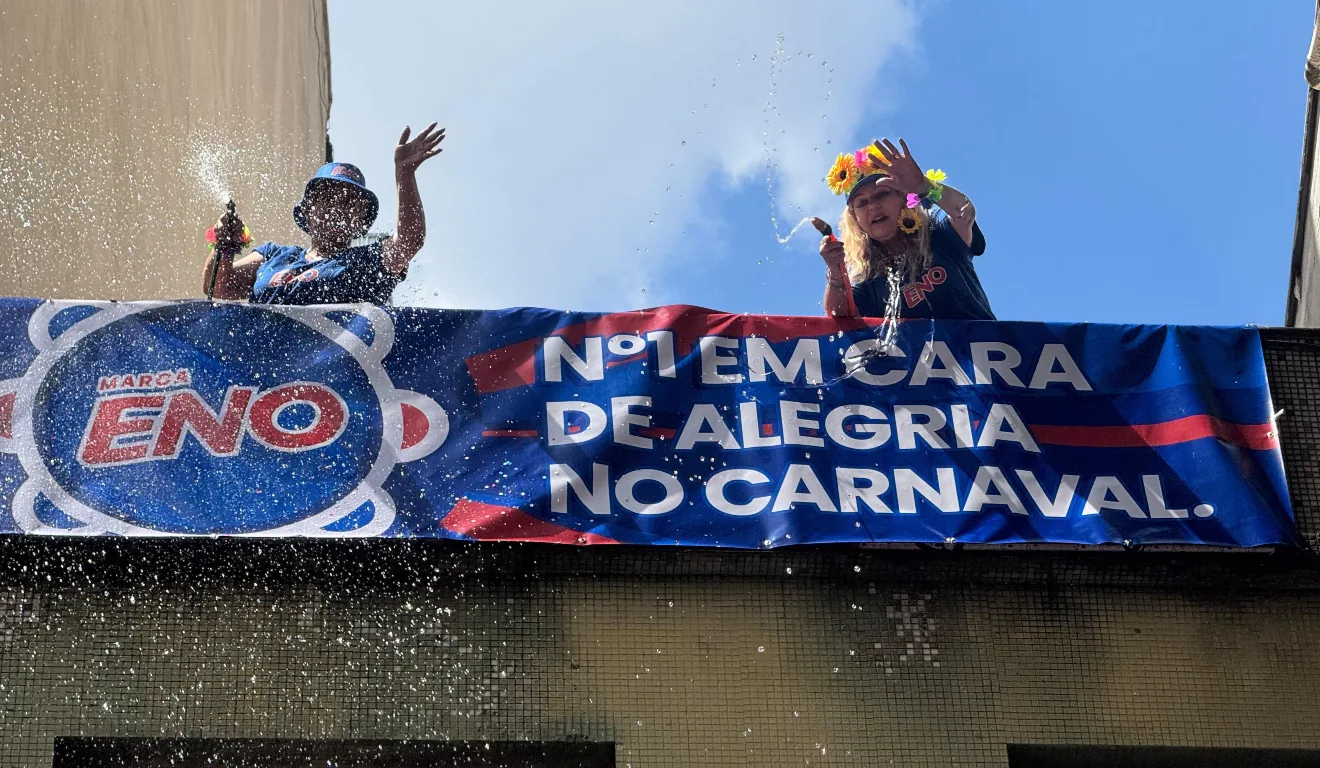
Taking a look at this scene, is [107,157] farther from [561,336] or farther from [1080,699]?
[1080,699]

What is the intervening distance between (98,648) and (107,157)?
4.24m

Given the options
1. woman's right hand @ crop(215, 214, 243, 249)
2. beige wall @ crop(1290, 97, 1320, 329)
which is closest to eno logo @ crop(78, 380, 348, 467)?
woman's right hand @ crop(215, 214, 243, 249)

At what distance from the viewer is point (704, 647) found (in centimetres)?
632

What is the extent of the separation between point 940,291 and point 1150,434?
1.27 metres

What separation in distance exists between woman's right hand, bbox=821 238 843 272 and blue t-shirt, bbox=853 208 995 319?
0.19m

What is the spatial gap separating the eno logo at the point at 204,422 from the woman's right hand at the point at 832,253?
2.46 meters

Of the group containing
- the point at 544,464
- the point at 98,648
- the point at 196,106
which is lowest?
the point at 98,648

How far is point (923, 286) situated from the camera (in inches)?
299

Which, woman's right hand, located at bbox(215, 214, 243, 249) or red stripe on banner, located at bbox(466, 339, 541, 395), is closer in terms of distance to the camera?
red stripe on banner, located at bbox(466, 339, 541, 395)

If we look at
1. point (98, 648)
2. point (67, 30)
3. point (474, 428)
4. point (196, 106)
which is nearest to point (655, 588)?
point (474, 428)

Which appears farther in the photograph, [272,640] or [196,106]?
[196,106]

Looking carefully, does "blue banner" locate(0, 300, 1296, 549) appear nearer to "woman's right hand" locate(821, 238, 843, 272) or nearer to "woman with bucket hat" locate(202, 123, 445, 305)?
"woman's right hand" locate(821, 238, 843, 272)

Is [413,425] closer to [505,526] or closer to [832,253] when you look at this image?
[505,526]

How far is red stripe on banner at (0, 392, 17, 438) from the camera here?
251 inches
